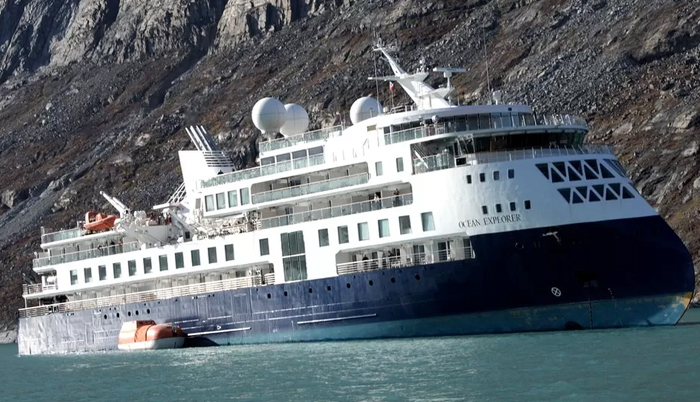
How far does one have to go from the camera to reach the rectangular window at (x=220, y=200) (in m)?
51.0

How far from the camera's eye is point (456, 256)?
43.8 metres

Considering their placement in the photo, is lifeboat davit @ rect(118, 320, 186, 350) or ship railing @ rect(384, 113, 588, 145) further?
lifeboat davit @ rect(118, 320, 186, 350)

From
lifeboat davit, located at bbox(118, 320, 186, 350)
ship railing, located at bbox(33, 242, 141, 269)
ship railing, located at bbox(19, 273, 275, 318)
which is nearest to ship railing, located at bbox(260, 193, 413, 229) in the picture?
ship railing, located at bbox(19, 273, 275, 318)

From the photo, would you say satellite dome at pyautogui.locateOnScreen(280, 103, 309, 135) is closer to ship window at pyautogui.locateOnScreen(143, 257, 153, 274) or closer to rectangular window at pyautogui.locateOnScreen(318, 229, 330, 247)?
rectangular window at pyautogui.locateOnScreen(318, 229, 330, 247)

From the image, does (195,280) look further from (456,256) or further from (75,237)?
(456,256)

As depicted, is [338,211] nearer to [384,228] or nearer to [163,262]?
[384,228]

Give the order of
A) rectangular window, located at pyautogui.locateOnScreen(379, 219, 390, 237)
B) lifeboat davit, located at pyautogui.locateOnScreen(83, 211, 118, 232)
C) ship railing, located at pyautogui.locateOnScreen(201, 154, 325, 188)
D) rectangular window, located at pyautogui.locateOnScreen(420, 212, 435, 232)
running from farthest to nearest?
1. lifeboat davit, located at pyautogui.locateOnScreen(83, 211, 118, 232)
2. ship railing, located at pyautogui.locateOnScreen(201, 154, 325, 188)
3. rectangular window, located at pyautogui.locateOnScreen(379, 219, 390, 237)
4. rectangular window, located at pyautogui.locateOnScreen(420, 212, 435, 232)

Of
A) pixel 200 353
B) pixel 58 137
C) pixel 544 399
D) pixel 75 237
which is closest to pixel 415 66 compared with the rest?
pixel 58 137

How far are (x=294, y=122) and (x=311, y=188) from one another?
19.3ft

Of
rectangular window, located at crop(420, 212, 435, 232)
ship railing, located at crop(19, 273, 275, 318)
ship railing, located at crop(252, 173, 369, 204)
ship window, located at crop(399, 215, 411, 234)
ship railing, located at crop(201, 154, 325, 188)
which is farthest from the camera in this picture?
ship railing, located at crop(19, 273, 275, 318)

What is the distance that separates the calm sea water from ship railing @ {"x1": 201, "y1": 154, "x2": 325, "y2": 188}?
7030 mm

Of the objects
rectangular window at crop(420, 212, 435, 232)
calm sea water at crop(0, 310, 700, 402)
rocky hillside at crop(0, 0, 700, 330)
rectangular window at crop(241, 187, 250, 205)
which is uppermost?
rocky hillside at crop(0, 0, 700, 330)

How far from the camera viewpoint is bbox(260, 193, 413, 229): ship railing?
150 feet

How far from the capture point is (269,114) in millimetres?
52531
